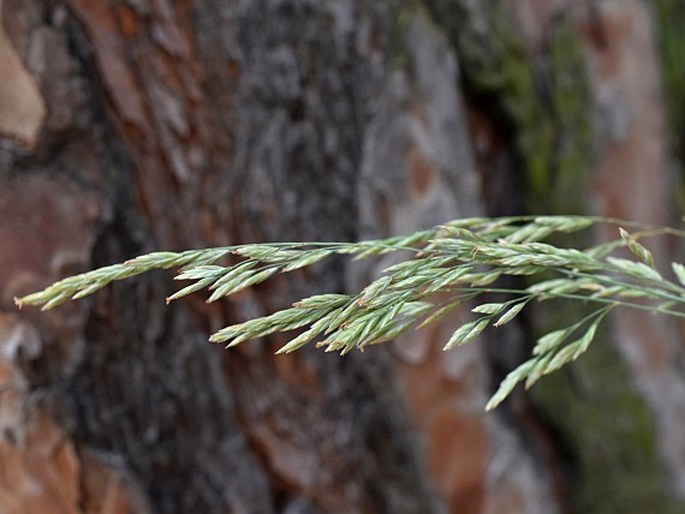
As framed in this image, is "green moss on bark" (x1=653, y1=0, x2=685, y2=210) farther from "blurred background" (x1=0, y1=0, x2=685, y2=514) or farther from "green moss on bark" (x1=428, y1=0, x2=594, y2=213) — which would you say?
"green moss on bark" (x1=428, y1=0, x2=594, y2=213)

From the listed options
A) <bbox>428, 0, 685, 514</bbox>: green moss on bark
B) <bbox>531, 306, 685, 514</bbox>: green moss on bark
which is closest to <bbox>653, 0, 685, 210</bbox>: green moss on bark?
<bbox>428, 0, 685, 514</bbox>: green moss on bark

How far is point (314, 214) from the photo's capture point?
94cm

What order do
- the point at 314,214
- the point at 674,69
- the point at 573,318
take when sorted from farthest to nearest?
the point at 674,69, the point at 573,318, the point at 314,214

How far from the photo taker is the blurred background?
2.57 feet

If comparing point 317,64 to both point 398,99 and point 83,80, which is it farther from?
point 83,80

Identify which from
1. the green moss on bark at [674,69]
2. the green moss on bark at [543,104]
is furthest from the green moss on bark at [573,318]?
the green moss on bark at [674,69]

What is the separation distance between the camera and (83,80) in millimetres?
797

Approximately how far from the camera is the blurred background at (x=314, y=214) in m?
0.78

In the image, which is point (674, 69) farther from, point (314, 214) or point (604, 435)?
point (314, 214)

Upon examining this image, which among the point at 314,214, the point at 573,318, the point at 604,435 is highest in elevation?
the point at 314,214

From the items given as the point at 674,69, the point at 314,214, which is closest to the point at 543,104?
the point at 674,69

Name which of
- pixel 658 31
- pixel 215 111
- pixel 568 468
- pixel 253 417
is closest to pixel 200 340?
pixel 253 417

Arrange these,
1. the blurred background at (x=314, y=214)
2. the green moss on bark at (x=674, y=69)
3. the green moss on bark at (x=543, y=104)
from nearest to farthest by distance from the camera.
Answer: the blurred background at (x=314, y=214) < the green moss on bark at (x=543, y=104) < the green moss on bark at (x=674, y=69)

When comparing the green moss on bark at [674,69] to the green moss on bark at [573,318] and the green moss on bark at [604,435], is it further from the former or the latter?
the green moss on bark at [604,435]
